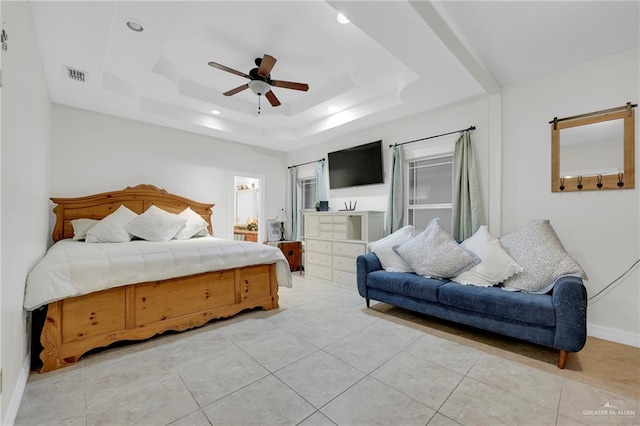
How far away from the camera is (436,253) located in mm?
2996

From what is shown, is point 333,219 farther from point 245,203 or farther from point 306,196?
point 245,203

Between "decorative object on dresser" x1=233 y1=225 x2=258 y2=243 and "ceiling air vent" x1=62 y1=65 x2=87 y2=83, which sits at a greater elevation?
"ceiling air vent" x1=62 y1=65 x2=87 y2=83

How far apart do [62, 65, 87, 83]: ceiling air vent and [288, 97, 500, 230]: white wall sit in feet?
12.0

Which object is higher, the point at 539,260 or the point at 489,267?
the point at 539,260

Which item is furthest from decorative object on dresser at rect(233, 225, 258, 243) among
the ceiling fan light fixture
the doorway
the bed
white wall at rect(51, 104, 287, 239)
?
the ceiling fan light fixture

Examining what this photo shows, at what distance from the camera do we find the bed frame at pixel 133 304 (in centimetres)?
215

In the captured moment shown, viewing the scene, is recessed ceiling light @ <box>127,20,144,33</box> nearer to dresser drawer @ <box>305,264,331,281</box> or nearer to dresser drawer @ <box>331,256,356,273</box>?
dresser drawer @ <box>331,256,356,273</box>

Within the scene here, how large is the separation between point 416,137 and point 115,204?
14.9ft

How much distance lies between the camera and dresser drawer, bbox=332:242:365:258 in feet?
13.9

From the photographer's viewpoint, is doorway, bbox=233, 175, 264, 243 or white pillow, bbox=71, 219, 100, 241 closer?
white pillow, bbox=71, 219, 100, 241

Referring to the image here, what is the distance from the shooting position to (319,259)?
4.92 metres

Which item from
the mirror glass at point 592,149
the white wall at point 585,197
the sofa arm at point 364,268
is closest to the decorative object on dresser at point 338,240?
the sofa arm at point 364,268

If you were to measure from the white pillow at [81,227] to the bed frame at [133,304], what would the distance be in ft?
0.39

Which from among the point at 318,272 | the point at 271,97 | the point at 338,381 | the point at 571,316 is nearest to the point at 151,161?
the point at 271,97
